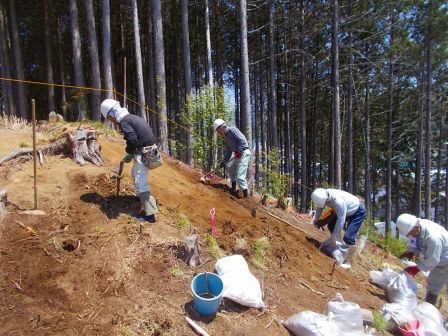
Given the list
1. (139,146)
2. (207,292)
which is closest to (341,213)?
(207,292)

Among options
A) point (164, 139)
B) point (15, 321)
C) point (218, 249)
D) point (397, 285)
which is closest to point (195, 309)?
point (218, 249)

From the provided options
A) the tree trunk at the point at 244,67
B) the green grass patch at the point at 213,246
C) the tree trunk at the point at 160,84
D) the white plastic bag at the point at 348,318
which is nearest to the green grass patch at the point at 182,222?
the green grass patch at the point at 213,246

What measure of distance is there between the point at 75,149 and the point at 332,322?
14.1 feet

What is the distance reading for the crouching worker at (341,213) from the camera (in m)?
6.22

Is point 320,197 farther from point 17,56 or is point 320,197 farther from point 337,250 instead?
point 17,56

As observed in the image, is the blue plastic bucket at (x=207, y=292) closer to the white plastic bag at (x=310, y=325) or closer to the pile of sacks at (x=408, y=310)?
the white plastic bag at (x=310, y=325)

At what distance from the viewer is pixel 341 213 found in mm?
6199

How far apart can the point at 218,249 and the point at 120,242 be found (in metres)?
1.22

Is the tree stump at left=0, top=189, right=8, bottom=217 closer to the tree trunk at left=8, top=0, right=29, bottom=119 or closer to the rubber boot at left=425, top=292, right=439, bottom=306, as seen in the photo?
the rubber boot at left=425, top=292, right=439, bottom=306

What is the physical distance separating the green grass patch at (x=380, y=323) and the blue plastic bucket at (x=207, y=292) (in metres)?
2.04

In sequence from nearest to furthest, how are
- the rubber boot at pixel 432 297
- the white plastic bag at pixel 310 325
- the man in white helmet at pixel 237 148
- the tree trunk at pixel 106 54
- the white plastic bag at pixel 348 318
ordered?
1. the white plastic bag at pixel 310 325
2. the white plastic bag at pixel 348 318
3. the rubber boot at pixel 432 297
4. the man in white helmet at pixel 237 148
5. the tree trunk at pixel 106 54

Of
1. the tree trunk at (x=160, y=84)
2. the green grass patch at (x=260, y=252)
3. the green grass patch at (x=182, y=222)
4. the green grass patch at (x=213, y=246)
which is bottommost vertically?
the green grass patch at (x=260, y=252)

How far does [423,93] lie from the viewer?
19.9 metres

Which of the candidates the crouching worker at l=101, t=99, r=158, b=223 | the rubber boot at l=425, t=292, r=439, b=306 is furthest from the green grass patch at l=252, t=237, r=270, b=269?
the rubber boot at l=425, t=292, r=439, b=306
